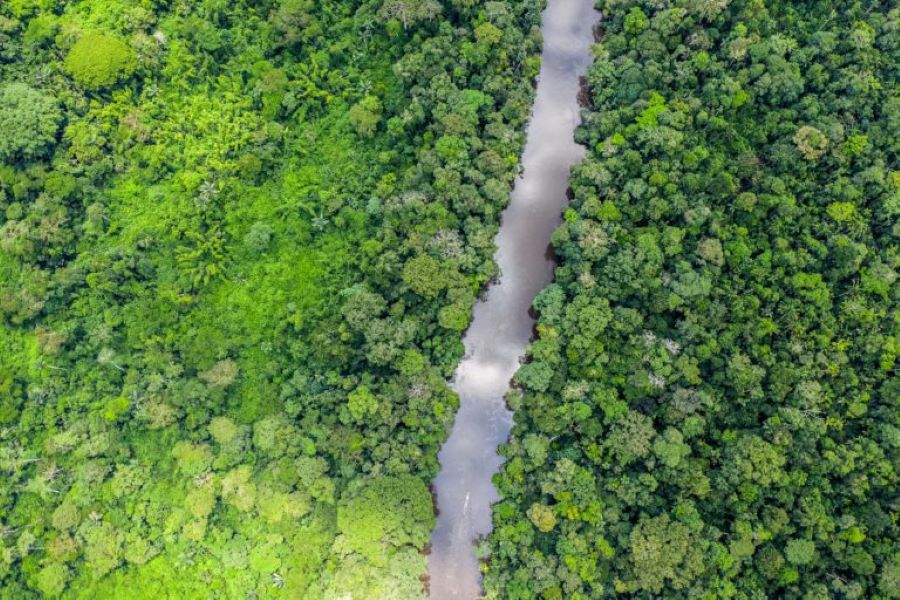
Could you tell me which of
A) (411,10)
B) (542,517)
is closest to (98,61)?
(411,10)

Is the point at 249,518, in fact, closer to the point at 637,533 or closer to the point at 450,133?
the point at 637,533

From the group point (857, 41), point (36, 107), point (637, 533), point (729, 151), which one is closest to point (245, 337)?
point (36, 107)

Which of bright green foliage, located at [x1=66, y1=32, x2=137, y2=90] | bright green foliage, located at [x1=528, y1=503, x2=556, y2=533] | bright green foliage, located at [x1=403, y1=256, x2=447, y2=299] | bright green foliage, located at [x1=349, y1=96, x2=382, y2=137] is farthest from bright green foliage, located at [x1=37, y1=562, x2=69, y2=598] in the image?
bright green foliage, located at [x1=349, y1=96, x2=382, y2=137]

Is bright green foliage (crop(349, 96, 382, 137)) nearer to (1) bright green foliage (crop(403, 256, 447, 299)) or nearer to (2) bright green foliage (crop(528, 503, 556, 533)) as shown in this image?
(1) bright green foliage (crop(403, 256, 447, 299))

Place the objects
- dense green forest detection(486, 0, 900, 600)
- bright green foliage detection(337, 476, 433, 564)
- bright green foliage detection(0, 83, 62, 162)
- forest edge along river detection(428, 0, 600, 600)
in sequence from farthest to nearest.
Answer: bright green foliage detection(0, 83, 62, 162), forest edge along river detection(428, 0, 600, 600), bright green foliage detection(337, 476, 433, 564), dense green forest detection(486, 0, 900, 600)

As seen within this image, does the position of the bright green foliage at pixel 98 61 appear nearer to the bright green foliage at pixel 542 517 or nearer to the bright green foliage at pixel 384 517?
the bright green foliage at pixel 384 517

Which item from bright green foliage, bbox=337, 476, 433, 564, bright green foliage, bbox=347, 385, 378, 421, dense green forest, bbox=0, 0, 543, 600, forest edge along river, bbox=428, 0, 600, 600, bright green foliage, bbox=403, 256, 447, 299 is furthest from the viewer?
forest edge along river, bbox=428, 0, 600, 600

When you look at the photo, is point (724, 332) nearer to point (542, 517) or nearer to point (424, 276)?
point (542, 517)
